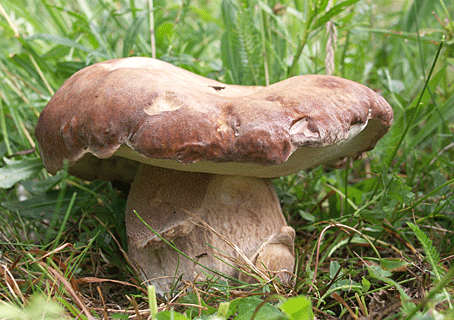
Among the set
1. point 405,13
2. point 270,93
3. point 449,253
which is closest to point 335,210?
point 449,253

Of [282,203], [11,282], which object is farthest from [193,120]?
[282,203]

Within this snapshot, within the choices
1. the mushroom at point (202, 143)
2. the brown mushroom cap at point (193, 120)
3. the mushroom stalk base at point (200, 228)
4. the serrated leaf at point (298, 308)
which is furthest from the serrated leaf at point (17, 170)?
the serrated leaf at point (298, 308)

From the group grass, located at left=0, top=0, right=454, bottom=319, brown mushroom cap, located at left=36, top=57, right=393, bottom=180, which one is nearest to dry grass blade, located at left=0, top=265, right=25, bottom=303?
grass, located at left=0, top=0, right=454, bottom=319

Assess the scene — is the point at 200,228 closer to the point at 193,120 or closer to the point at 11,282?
the point at 193,120

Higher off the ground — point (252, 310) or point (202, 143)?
point (202, 143)

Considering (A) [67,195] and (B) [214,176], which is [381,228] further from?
(A) [67,195]

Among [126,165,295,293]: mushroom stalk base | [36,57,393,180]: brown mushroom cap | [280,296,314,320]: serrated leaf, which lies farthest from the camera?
[126,165,295,293]: mushroom stalk base

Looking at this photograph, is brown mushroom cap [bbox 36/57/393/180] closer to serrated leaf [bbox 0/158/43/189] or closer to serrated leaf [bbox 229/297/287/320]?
serrated leaf [bbox 229/297/287/320]
